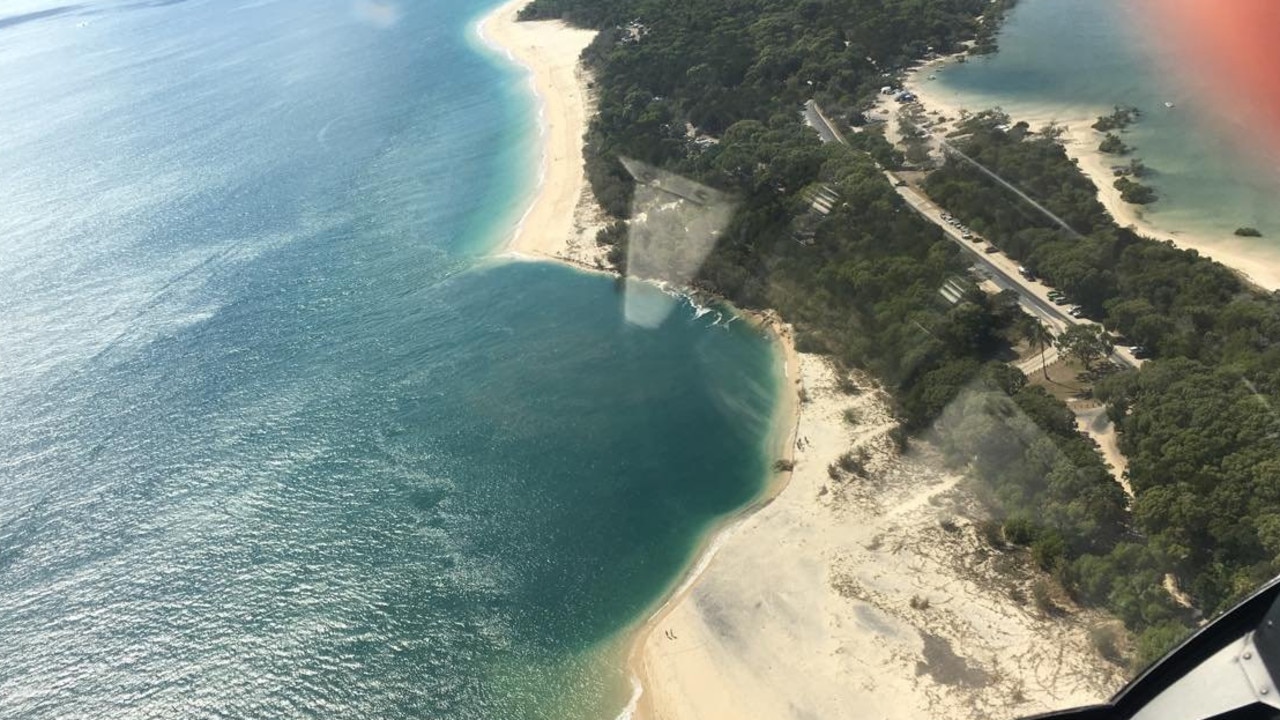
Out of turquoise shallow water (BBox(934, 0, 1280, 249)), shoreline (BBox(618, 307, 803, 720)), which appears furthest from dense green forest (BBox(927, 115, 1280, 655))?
shoreline (BBox(618, 307, 803, 720))

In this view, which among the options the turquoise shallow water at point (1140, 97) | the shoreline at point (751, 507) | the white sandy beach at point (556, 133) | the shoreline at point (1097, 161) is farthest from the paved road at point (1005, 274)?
the white sandy beach at point (556, 133)

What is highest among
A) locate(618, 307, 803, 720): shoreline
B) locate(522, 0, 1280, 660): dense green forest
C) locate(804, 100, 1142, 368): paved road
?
locate(522, 0, 1280, 660): dense green forest

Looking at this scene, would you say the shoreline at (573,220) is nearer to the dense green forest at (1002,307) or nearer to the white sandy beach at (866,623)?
the white sandy beach at (866,623)

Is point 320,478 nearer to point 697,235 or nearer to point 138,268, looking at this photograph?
point 697,235

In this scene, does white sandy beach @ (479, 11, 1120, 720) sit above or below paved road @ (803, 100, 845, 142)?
below

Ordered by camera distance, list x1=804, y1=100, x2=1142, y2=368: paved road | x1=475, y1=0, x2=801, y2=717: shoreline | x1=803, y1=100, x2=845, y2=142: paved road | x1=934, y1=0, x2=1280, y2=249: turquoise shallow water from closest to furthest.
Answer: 1. x1=475, y1=0, x2=801, y2=717: shoreline
2. x1=804, y1=100, x2=1142, y2=368: paved road
3. x1=934, y1=0, x2=1280, y2=249: turquoise shallow water
4. x1=803, y1=100, x2=845, y2=142: paved road

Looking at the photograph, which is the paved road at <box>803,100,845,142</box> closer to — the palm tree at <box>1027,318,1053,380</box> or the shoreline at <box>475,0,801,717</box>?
the shoreline at <box>475,0,801,717</box>
